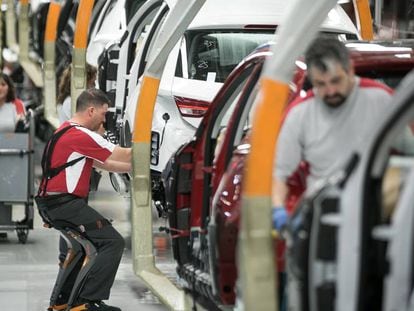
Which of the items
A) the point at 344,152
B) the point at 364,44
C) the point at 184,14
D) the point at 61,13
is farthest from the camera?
the point at 61,13

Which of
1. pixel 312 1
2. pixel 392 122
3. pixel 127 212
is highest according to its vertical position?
pixel 312 1

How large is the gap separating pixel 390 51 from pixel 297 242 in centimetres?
249

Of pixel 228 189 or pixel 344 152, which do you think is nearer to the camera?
pixel 344 152

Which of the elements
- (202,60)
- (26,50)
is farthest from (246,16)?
(26,50)

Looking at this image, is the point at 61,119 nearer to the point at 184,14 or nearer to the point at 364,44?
Result: the point at 184,14

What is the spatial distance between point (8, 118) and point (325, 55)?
9153 mm

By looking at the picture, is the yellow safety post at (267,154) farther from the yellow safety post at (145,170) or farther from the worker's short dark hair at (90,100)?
the worker's short dark hair at (90,100)

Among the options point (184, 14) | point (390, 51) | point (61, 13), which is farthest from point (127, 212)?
point (390, 51)

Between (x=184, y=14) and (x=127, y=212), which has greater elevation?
(x=184, y=14)

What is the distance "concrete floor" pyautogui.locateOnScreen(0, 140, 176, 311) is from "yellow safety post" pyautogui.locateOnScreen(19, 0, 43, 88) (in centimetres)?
823

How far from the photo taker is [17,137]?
52.0ft

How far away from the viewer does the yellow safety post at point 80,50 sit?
18219 millimetres

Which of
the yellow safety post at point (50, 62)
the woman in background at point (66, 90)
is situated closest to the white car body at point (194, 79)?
the woman in background at point (66, 90)

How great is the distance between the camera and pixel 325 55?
7.57 meters
